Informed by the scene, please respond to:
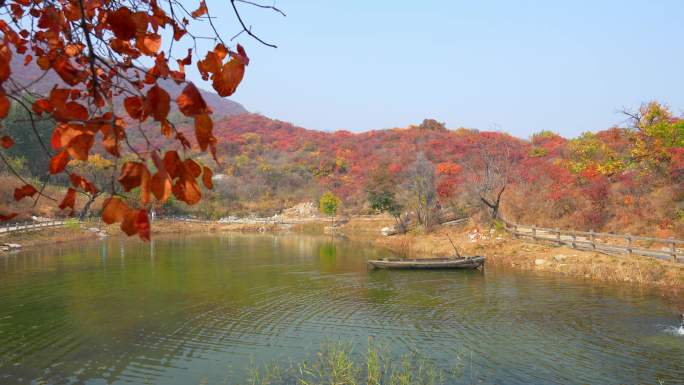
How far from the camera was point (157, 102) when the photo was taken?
1593mm

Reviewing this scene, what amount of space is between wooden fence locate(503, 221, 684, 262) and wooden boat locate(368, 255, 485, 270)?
4.20m

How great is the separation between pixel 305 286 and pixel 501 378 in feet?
33.2

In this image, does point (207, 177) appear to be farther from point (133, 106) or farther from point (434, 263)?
point (434, 263)

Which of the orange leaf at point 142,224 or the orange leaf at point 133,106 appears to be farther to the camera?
the orange leaf at point 133,106

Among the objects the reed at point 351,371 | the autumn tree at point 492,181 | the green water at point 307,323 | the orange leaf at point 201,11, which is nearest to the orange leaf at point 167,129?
the orange leaf at point 201,11

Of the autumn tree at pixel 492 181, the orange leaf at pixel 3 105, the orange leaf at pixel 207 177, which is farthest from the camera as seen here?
the autumn tree at pixel 492 181

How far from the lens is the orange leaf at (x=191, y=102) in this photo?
1.57 meters

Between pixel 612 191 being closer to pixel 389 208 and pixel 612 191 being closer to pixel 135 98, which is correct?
pixel 389 208

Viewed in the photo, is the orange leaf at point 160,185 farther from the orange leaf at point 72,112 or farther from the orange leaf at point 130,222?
the orange leaf at point 72,112

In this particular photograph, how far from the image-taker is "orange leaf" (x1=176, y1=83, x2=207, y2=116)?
5.14 feet

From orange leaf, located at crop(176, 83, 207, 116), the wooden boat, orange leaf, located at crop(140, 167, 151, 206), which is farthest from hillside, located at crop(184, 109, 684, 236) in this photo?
the wooden boat

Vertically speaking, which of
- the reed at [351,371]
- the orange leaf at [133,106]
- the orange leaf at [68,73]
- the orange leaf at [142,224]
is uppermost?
the orange leaf at [68,73]

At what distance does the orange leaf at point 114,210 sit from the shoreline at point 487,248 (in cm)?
1634

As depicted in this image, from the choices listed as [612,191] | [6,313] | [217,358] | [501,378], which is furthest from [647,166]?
[6,313]
